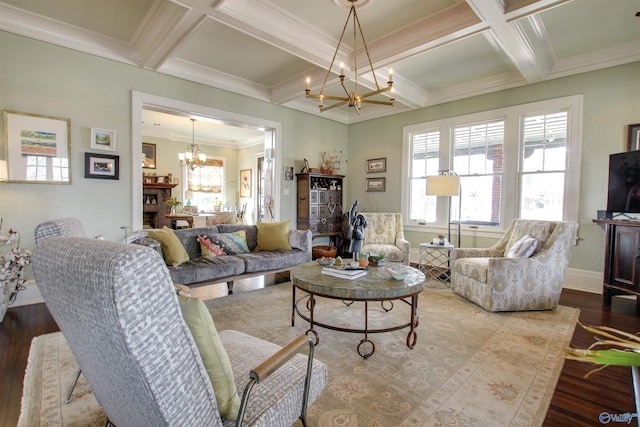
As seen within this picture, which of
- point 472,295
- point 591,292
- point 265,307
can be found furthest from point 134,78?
point 591,292

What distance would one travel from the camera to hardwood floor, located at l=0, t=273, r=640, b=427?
1.74m

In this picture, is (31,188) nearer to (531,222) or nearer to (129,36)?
(129,36)

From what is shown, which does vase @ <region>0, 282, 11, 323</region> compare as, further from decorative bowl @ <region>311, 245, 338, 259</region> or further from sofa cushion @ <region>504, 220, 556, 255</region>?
sofa cushion @ <region>504, 220, 556, 255</region>

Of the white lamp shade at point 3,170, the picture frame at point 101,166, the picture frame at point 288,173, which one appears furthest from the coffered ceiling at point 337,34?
the picture frame at point 288,173

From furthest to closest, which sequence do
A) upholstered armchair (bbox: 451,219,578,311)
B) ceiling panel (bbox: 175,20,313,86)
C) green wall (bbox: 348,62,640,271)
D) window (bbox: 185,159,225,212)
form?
1. window (bbox: 185,159,225,212)
2. green wall (bbox: 348,62,640,271)
3. ceiling panel (bbox: 175,20,313,86)
4. upholstered armchair (bbox: 451,219,578,311)

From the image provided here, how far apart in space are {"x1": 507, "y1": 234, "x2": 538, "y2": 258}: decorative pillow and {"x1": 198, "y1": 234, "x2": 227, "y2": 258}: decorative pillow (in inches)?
136

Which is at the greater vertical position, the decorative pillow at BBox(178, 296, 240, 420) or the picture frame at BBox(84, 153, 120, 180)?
the picture frame at BBox(84, 153, 120, 180)

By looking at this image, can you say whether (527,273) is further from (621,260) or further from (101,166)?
(101,166)

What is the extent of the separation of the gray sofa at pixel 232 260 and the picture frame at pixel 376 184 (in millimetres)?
2251

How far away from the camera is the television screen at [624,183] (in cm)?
333

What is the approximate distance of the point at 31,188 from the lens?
3.35 metres

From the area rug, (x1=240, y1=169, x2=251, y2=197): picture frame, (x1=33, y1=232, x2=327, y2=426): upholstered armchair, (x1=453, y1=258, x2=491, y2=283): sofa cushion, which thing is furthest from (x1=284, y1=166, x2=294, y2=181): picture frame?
(x1=33, y1=232, x2=327, y2=426): upholstered armchair

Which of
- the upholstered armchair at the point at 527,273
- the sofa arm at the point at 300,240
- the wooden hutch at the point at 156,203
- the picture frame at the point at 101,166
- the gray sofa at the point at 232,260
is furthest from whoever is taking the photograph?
the wooden hutch at the point at 156,203

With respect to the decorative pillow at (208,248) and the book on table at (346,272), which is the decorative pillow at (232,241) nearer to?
the decorative pillow at (208,248)
